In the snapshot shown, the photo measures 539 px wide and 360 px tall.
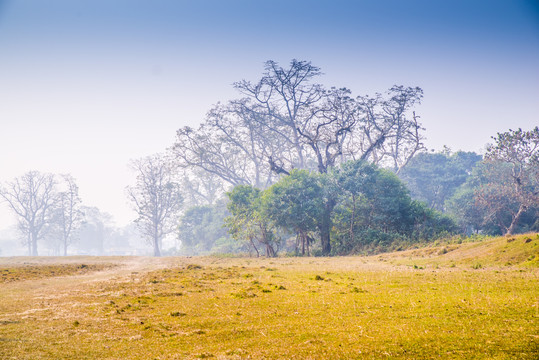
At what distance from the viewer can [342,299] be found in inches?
403

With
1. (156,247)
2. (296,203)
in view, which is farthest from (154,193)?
(296,203)

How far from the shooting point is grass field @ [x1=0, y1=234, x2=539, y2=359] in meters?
6.07

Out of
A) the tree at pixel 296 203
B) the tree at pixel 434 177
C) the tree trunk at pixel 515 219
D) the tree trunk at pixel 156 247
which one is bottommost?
the tree trunk at pixel 156 247

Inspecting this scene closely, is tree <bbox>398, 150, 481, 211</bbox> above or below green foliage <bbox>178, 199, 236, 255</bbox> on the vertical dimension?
above

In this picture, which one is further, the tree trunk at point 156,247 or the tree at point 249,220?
the tree trunk at point 156,247

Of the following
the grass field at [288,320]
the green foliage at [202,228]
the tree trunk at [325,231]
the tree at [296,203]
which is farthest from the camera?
the green foliage at [202,228]

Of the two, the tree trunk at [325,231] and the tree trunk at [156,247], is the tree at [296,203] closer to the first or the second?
the tree trunk at [325,231]

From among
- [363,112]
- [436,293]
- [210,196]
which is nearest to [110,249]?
[210,196]

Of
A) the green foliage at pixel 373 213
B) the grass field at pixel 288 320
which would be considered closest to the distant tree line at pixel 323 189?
the green foliage at pixel 373 213

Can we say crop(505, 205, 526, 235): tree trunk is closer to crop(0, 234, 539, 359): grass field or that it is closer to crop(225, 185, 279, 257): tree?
crop(225, 185, 279, 257): tree

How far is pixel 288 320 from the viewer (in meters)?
8.21

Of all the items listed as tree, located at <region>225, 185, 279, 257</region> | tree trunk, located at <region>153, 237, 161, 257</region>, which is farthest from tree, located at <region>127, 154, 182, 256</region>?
tree, located at <region>225, 185, 279, 257</region>

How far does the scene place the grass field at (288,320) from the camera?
19.9 feet

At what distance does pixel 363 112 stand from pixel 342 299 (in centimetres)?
→ 4132
